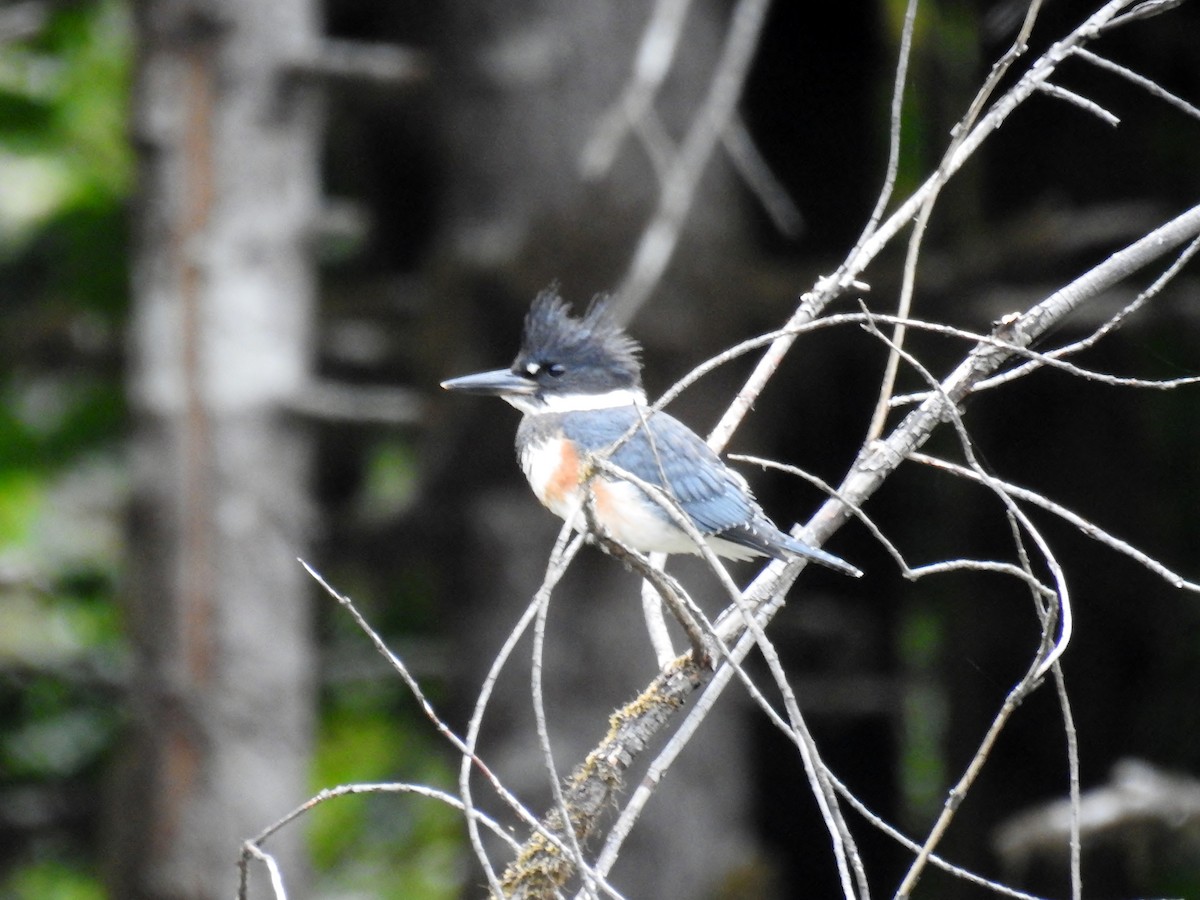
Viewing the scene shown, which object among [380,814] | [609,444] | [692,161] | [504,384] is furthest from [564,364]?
[380,814]

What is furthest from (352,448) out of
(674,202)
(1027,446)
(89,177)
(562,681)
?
(674,202)

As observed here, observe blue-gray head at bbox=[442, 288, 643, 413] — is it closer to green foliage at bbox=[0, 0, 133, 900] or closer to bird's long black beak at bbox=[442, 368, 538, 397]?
bird's long black beak at bbox=[442, 368, 538, 397]

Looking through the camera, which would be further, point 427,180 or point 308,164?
point 427,180

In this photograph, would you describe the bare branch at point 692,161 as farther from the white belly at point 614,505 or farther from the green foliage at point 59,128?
the green foliage at point 59,128

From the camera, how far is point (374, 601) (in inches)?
253

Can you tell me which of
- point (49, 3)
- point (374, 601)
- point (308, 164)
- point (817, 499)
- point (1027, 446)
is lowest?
point (374, 601)

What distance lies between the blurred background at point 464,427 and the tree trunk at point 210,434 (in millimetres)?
11

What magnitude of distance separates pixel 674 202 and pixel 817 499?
3.22 metres

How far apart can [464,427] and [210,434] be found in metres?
0.95

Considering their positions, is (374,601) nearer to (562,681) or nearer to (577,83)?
(562,681)

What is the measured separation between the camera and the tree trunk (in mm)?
4520

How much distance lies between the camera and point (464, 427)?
518 centimetres

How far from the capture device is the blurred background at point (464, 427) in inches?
179

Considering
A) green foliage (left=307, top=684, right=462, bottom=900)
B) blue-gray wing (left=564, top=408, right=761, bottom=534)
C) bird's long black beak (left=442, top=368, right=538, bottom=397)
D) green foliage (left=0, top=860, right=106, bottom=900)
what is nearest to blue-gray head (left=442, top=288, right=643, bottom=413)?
bird's long black beak (left=442, top=368, right=538, bottom=397)
